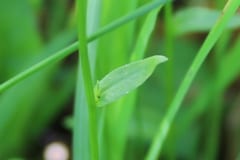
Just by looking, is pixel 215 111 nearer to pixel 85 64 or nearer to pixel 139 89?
pixel 139 89

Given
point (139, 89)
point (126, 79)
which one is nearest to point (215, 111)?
point (139, 89)

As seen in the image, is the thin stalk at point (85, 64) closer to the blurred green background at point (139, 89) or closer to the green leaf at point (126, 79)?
the green leaf at point (126, 79)

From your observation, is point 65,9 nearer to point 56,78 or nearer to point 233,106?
point 56,78

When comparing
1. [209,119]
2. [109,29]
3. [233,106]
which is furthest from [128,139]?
[109,29]

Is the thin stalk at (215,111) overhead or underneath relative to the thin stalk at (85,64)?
overhead

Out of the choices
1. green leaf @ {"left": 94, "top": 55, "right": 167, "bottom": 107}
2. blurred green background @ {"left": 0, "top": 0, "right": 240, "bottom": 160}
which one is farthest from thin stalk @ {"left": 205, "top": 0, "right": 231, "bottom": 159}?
green leaf @ {"left": 94, "top": 55, "right": 167, "bottom": 107}

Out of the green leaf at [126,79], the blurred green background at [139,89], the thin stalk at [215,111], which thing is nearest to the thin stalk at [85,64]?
the green leaf at [126,79]

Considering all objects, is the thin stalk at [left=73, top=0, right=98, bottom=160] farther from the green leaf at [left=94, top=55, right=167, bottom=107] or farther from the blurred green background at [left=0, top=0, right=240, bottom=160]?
the blurred green background at [left=0, top=0, right=240, bottom=160]
